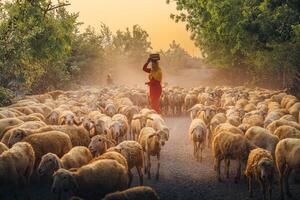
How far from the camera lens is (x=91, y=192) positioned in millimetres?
9609

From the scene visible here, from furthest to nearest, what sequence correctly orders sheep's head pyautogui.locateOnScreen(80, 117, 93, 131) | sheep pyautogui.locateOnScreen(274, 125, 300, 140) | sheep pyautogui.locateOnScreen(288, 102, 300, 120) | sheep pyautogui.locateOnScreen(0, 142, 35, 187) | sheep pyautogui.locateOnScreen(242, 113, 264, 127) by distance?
sheep pyautogui.locateOnScreen(288, 102, 300, 120) < sheep pyautogui.locateOnScreen(242, 113, 264, 127) < sheep's head pyautogui.locateOnScreen(80, 117, 93, 131) < sheep pyautogui.locateOnScreen(274, 125, 300, 140) < sheep pyautogui.locateOnScreen(0, 142, 35, 187)

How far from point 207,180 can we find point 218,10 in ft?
58.0

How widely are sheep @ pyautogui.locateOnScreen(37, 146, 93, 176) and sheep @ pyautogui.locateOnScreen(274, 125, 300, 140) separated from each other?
5.51 metres

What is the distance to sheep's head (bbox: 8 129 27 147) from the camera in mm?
12113

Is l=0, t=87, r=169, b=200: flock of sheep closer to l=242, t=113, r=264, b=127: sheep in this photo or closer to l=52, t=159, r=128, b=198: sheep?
l=52, t=159, r=128, b=198: sheep

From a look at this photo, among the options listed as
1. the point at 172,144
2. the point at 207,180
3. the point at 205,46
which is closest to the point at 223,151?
the point at 207,180

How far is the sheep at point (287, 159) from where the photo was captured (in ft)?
35.3

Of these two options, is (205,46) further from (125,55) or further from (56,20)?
(125,55)

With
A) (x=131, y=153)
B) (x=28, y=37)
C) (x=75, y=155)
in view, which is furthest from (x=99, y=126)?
(x=28, y=37)

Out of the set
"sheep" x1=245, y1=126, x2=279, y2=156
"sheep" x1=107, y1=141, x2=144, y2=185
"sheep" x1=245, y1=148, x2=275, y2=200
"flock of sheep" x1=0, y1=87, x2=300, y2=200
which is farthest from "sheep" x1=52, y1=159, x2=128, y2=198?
"sheep" x1=245, y1=126, x2=279, y2=156

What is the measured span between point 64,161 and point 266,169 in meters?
4.69

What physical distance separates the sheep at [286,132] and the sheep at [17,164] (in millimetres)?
6901

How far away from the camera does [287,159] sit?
10906mm

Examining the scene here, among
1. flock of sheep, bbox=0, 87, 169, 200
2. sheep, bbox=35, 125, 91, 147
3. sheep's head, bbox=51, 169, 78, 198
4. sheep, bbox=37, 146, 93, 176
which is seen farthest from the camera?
sheep, bbox=35, 125, 91, 147
